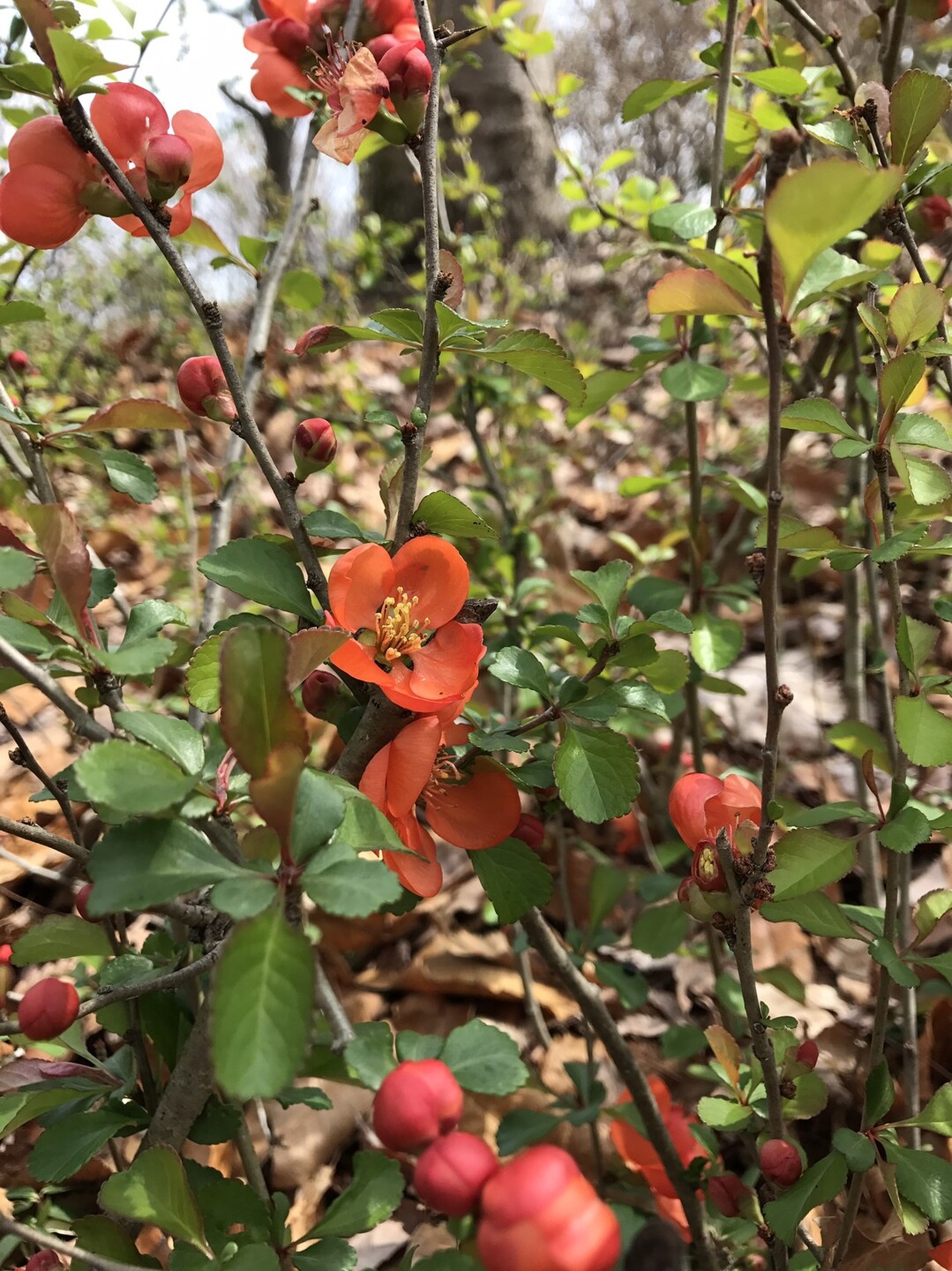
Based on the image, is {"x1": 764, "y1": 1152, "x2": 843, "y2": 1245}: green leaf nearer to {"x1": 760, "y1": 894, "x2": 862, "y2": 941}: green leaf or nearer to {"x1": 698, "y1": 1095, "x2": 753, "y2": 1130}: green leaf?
{"x1": 698, "y1": 1095, "x2": 753, "y2": 1130}: green leaf

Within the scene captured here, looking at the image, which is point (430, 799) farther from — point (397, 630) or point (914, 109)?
point (914, 109)

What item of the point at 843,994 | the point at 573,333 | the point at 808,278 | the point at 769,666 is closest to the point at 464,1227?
the point at 769,666

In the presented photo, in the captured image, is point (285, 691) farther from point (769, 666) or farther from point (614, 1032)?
point (614, 1032)

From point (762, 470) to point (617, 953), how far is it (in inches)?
36.4

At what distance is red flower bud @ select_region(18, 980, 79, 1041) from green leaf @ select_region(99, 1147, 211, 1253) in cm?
10

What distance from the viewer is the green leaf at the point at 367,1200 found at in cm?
55

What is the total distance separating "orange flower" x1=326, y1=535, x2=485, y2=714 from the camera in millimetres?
592

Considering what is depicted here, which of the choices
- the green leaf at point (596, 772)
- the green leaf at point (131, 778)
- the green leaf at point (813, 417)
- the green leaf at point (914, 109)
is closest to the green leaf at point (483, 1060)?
the green leaf at point (596, 772)

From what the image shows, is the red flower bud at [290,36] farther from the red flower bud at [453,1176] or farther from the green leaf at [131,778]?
the red flower bud at [453,1176]

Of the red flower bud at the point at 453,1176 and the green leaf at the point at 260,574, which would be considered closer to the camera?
the red flower bud at the point at 453,1176

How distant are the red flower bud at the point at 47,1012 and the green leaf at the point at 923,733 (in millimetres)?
637

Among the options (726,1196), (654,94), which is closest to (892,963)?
(726,1196)

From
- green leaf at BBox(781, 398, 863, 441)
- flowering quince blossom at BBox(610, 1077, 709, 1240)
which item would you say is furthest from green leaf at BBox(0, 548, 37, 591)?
flowering quince blossom at BBox(610, 1077, 709, 1240)

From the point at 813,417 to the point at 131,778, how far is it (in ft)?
1.82
